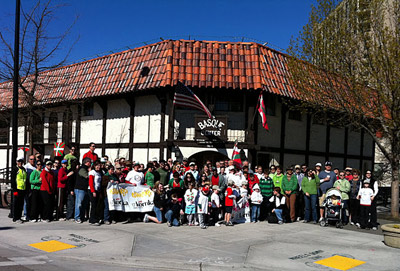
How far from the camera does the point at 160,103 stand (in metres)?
19.6

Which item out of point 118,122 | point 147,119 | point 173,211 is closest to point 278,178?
point 173,211

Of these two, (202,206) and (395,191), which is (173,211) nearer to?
(202,206)

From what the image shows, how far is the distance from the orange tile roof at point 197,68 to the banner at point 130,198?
6.60 metres

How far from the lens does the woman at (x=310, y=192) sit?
44.1 feet

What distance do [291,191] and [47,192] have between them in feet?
25.2

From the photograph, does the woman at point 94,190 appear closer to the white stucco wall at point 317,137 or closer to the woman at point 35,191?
the woman at point 35,191

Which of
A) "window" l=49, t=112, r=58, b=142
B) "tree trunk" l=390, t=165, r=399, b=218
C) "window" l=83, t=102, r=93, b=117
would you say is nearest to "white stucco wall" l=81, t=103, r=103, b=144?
"window" l=83, t=102, r=93, b=117

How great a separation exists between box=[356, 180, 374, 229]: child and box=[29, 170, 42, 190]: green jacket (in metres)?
9.90

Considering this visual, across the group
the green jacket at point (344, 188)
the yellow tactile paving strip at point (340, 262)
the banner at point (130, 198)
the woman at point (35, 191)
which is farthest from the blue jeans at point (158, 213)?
the green jacket at point (344, 188)

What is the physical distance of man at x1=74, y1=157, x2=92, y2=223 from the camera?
11969 millimetres

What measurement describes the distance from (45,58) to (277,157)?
1254 centimetres

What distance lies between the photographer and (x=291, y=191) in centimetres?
1356

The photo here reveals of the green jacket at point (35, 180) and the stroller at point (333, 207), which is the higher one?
the green jacket at point (35, 180)

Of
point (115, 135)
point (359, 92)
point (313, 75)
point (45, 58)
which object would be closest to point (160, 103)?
point (115, 135)
